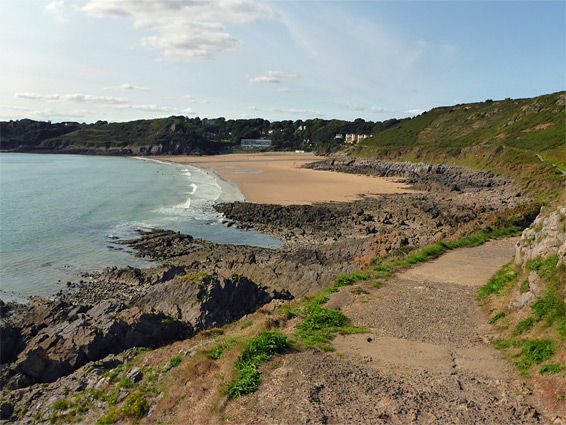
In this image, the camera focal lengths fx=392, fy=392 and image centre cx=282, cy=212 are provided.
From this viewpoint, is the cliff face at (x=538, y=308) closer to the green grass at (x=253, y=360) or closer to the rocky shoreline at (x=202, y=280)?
the green grass at (x=253, y=360)

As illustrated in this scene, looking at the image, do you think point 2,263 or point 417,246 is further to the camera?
point 2,263

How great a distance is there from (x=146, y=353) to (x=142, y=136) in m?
159

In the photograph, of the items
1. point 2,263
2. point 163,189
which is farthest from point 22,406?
point 163,189

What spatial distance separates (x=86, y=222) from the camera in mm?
37625

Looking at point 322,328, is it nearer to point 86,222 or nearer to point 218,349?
point 218,349

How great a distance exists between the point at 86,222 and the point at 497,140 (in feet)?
243

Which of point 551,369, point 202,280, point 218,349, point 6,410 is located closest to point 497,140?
point 202,280

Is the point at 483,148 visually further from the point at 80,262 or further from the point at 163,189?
the point at 80,262

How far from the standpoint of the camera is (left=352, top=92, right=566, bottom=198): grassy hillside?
5116 centimetres

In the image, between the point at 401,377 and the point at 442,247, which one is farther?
the point at 442,247

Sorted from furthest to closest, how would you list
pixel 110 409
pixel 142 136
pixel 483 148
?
pixel 142 136 < pixel 483 148 < pixel 110 409

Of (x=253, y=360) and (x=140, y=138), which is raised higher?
(x=140, y=138)

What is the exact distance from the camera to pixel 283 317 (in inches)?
466

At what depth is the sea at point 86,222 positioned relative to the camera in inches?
994
